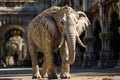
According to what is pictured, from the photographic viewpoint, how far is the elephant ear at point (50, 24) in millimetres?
8352

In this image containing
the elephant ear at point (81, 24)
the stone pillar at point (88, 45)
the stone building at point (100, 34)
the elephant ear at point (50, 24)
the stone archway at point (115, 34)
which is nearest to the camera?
the elephant ear at point (81, 24)

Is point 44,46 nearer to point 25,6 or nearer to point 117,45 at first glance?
point 117,45

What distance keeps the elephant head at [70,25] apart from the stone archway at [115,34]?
47.5ft

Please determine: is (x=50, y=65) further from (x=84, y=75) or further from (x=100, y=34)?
(x=100, y=34)

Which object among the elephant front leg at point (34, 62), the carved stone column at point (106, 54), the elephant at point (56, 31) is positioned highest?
the elephant at point (56, 31)

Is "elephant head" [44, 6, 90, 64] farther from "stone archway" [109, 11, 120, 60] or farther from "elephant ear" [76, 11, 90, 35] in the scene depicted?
"stone archway" [109, 11, 120, 60]

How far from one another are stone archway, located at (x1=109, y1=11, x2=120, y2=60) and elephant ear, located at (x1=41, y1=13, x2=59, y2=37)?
1436 cm

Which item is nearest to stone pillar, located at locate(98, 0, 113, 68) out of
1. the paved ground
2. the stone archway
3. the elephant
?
the stone archway

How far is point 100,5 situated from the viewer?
23391 millimetres

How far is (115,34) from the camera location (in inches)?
926

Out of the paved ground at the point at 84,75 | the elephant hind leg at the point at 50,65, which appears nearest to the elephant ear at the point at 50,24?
the elephant hind leg at the point at 50,65

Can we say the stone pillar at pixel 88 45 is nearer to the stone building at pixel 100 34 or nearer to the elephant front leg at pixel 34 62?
the stone building at pixel 100 34

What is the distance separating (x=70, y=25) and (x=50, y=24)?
2.94ft

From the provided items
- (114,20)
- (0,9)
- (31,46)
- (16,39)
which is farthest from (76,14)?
(16,39)
